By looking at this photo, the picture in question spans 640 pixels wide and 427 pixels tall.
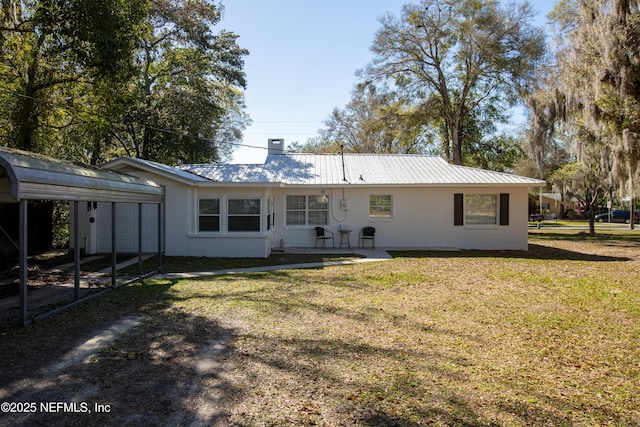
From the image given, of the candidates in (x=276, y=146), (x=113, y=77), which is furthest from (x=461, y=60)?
(x=113, y=77)

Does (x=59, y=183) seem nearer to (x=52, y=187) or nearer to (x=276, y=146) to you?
(x=52, y=187)

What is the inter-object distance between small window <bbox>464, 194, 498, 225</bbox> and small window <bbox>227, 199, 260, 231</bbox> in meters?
8.04

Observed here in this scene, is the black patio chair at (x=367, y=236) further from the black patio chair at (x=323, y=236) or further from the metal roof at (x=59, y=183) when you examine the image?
the metal roof at (x=59, y=183)

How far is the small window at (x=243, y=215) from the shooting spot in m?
14.0

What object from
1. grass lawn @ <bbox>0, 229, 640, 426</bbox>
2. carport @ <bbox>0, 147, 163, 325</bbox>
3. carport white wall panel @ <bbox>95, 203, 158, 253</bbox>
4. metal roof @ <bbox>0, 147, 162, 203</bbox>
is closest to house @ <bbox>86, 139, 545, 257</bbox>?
carport white wall panel @ <bbox>95, 203, 158, 253</bbox>

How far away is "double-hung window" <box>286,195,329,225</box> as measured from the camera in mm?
16453

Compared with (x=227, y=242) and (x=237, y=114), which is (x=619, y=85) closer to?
(x=227, y=242)

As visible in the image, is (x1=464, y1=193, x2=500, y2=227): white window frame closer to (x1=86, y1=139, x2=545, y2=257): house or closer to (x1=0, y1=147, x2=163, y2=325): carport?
(x1=86, y1=139, x2=545, y2=257): house

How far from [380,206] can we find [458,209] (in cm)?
291

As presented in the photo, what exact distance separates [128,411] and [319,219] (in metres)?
13.1

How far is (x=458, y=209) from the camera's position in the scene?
53.0ft

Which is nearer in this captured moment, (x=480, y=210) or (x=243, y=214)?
(x=243, y=214)

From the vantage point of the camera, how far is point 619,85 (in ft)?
41.7

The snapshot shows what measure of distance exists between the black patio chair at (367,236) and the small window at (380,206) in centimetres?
65
